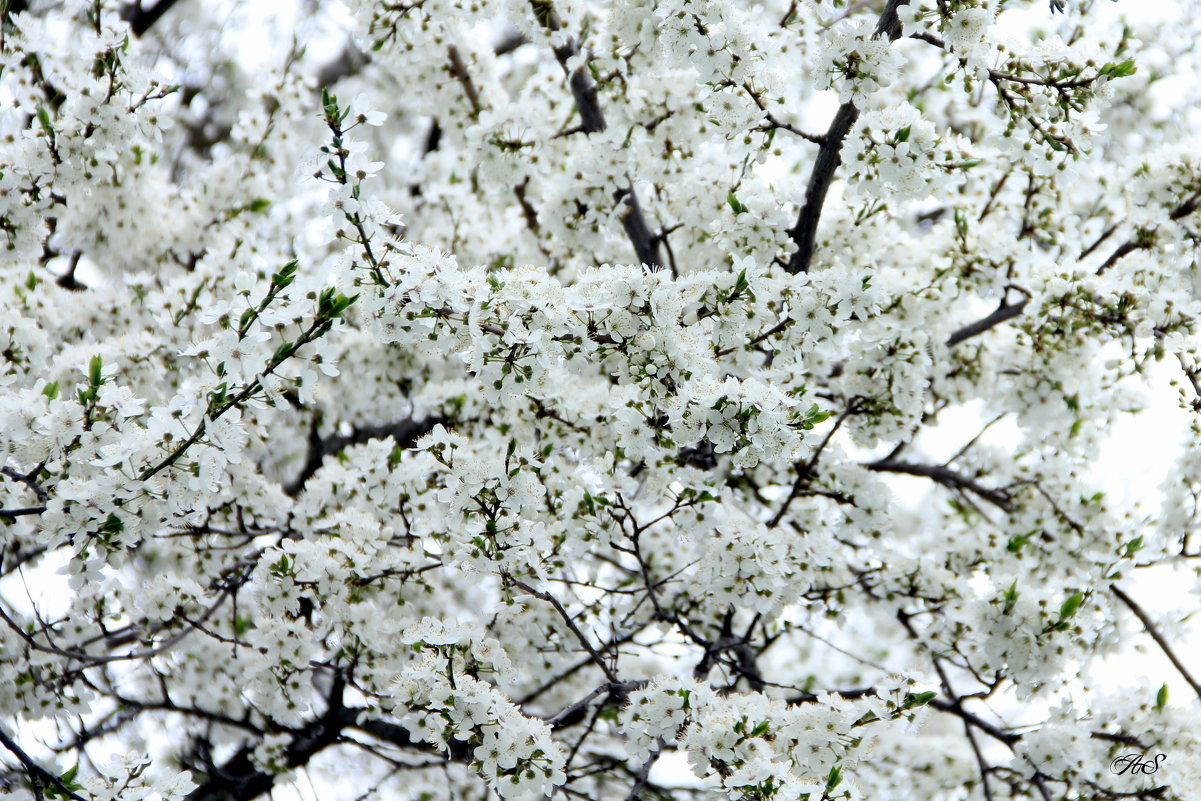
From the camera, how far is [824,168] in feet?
13.9

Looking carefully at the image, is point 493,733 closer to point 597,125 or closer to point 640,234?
point 640,234

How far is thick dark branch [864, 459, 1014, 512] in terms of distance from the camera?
5844 mm

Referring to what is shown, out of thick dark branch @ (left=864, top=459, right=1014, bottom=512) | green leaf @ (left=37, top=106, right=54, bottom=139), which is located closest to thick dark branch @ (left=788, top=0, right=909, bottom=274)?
thick dark branch @ (left=864, top=459, right=1014, bottom=512)

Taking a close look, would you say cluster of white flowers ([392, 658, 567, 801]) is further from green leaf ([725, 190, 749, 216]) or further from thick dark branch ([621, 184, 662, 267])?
thick dark branch ([621, 184, 662, 267])

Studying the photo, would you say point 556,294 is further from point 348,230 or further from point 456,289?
A: point 348,230

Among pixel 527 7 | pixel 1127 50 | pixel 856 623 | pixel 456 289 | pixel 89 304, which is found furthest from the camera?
pixel 856 623

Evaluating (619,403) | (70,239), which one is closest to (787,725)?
(619,403)

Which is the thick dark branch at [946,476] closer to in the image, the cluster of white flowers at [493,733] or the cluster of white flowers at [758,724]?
the cluster of white flowers at [758,724]

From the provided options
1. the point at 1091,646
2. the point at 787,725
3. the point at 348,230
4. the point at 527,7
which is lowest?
the point at 787,725

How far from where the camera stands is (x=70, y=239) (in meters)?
6.12

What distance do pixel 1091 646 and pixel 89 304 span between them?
6086mm

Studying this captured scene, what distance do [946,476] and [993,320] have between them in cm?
116

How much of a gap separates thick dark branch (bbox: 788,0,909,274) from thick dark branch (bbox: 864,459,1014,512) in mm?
1782

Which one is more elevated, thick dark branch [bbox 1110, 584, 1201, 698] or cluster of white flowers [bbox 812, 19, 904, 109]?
cluster of white flowers [bbox 812, 19, 904, 109]
